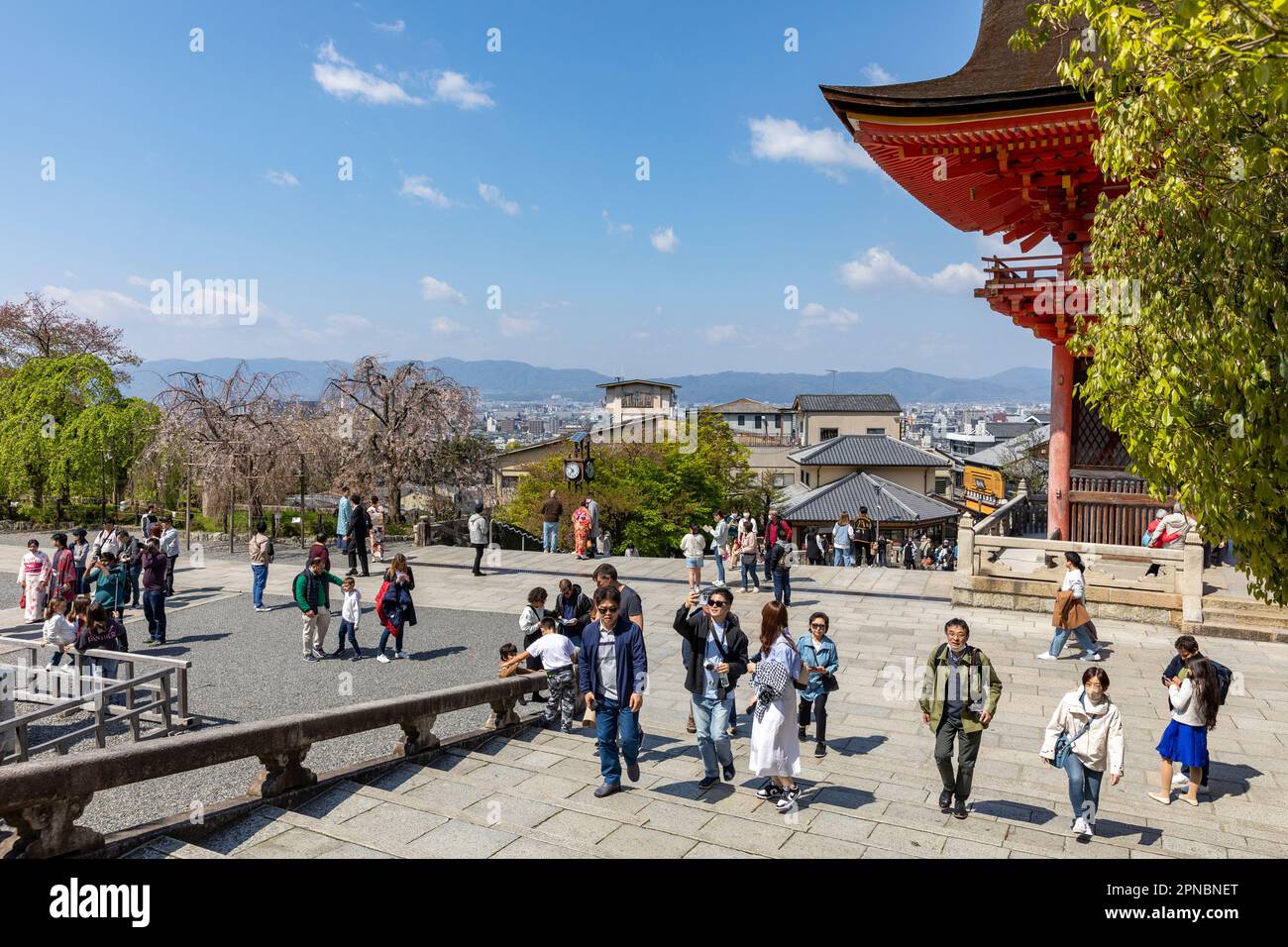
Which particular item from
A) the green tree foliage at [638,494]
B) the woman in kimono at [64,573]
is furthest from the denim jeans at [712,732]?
the green tree foliage at [638,494]

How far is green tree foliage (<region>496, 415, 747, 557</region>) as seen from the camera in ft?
121

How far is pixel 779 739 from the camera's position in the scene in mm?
6770

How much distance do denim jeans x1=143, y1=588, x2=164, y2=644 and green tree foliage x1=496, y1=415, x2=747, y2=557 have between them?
20419mm

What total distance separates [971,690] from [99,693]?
331 inches

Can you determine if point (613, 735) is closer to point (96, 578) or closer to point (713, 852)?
point (713, 852)

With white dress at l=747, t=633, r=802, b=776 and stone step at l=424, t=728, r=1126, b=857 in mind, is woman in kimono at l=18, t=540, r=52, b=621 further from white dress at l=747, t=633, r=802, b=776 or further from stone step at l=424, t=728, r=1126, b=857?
white dress at l=747, t=633, r=802, b=776

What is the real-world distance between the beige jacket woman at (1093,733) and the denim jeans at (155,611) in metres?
13.7

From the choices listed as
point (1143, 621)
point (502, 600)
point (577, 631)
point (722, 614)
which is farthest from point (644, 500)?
point (722, 614)

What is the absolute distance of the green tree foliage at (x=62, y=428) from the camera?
31719 mm

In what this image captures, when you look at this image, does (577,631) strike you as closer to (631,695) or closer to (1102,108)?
(631,695)

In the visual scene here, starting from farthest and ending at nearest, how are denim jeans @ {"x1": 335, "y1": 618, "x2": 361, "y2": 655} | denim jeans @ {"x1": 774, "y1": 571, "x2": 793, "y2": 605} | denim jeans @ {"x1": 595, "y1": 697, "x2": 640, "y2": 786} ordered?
denim jeans @ {"x1": 774, "y1": 571, "x2": 793, "y2": 605}, denim jeans @ {"x1": 335, "y1": 618, "x2": 361, "y2": 655}, denim jeans @ {"x1": 595, "y1": 697, "x2": 640, "y2": 786}

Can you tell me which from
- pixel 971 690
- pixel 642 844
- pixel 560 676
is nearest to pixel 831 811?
pixel 971 690

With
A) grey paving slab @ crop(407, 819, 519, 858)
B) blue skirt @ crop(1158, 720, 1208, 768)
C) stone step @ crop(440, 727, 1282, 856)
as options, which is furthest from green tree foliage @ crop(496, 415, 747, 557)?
grey paving slab @ crop(407, 819, 519, 858)

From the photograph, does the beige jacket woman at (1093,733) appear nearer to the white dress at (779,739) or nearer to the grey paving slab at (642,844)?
the white dress at (779,739)
